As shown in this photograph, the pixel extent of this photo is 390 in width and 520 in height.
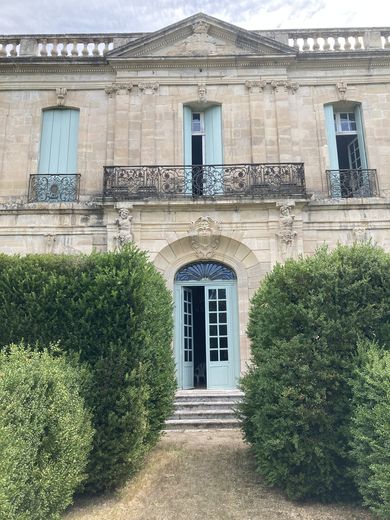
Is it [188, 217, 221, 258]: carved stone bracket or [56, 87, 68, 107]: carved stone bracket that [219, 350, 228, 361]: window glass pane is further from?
[56, 87, 68, 107]: carved stone bracket

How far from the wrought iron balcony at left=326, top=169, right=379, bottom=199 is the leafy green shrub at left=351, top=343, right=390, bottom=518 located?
7053 mm

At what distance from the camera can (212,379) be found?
33.5 ft

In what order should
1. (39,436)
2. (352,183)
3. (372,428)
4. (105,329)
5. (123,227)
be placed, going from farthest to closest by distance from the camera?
(352,183)
(123,227)
(105,329)
(372,428)
(39,436)

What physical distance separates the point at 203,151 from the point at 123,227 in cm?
322

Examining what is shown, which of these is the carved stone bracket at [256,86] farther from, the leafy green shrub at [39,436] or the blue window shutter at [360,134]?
the leafy green shrub at [39,436]

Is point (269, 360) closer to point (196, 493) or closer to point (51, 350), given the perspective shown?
point (196, 493)

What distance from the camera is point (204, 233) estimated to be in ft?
34.3

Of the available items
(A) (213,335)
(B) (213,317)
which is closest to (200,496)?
(A) (213,335)

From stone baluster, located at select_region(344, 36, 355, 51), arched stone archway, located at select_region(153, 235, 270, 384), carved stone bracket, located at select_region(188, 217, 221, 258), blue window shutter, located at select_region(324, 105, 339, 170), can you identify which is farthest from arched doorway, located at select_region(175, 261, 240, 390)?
stone baluster, located at select_region(344, 36, 355, 51)

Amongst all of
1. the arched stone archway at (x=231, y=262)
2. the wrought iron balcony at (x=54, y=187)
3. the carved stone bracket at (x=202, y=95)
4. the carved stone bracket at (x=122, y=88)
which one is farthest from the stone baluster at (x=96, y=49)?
the arched stone archway at (x=231, y=262)

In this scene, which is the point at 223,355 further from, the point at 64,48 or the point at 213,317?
the point at 64,48

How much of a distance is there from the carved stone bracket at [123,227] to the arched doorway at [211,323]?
164cm

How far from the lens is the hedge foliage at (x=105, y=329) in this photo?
4.97m

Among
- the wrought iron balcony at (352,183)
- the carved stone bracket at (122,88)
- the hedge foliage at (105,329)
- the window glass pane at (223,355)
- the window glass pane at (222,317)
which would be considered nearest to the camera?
the hedge foliage at (105,329)
